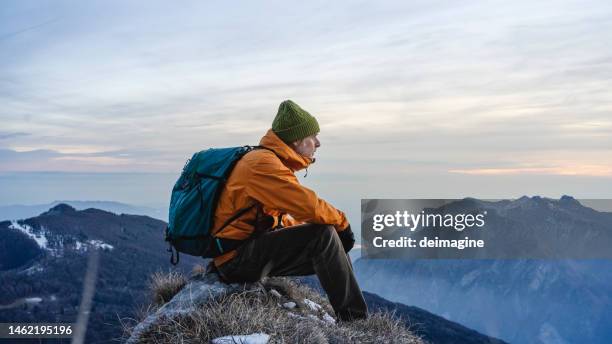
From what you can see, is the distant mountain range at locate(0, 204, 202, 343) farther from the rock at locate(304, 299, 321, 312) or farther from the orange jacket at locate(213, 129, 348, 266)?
the orange jacket at locate(213, 129, 348, 266)

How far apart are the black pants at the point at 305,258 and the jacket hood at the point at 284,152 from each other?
2.39 feet

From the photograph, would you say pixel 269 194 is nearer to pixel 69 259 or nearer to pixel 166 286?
pixel 166 286

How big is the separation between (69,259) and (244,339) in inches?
5095

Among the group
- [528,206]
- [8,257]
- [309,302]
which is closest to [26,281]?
[8,257]

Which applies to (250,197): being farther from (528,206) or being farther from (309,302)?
(528,206)

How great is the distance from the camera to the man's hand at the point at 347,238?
8555 mm

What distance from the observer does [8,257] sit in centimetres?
13212

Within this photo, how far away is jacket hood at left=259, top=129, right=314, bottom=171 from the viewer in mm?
8141

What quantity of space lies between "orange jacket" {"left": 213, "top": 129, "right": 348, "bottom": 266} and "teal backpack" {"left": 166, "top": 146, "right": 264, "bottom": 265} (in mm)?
85

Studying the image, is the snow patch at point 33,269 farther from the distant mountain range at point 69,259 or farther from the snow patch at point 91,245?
the snow patch at point 91,245

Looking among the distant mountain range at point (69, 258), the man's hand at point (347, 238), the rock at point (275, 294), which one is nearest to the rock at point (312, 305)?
the rock at point (275, 294)

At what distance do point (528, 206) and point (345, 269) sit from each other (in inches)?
6125

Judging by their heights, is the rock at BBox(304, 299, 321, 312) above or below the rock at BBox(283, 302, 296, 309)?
below

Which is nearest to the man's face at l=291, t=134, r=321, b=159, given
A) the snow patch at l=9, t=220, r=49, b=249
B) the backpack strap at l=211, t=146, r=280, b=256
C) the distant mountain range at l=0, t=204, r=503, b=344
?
the backpack strap at l=211, t=146, r=280, b=256
